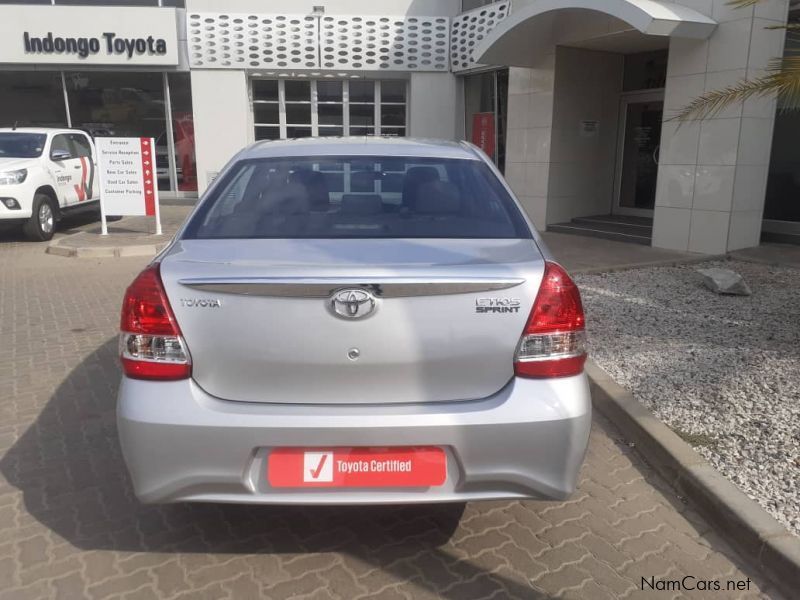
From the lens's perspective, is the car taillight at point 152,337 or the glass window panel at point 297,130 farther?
the glass window panel at point 297,130

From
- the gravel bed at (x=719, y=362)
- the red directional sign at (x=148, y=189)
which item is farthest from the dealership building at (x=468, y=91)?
the red directional sign at (x=148, y=189)

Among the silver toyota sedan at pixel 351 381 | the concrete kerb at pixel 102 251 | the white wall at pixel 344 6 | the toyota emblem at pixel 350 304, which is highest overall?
the white wall at pixel 344 6

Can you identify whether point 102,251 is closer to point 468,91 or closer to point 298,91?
point 298,91

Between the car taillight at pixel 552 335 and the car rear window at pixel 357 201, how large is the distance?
0.53 meters

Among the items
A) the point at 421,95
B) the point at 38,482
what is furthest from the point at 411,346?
the point at 421,95

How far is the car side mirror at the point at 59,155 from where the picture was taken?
11.7 metres

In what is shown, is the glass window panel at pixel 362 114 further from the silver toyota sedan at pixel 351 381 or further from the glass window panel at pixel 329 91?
the silver toyota sedan at pixel 351 381

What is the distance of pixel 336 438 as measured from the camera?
A: 7.98 ft

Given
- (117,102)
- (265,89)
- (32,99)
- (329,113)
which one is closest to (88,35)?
(117,102)

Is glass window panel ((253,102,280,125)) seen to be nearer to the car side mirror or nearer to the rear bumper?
the car side mirror

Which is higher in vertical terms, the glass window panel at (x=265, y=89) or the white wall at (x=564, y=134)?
the glass window panel at (x=265, y=89)

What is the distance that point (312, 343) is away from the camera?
2.45m

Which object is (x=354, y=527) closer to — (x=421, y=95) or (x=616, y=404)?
(x=616, y=404)

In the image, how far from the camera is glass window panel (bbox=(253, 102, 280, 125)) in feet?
58.2
